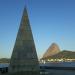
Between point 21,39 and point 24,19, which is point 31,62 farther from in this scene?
point 24,19

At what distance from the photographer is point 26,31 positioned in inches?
1176

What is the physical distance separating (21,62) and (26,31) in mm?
3855

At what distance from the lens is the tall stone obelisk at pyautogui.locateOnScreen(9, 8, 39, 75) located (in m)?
28.5

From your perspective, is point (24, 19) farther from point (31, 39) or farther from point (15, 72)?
point (15, 72)

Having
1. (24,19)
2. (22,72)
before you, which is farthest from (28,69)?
(24,19)

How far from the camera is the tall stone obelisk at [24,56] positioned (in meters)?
28.5

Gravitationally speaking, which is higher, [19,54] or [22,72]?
[19,54]

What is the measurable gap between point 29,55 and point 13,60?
1944 mm

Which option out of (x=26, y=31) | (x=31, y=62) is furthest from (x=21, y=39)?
(x=31, y=62)

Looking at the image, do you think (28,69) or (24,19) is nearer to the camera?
(28,69)

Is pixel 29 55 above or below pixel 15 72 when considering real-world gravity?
above

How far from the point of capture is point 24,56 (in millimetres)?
28672

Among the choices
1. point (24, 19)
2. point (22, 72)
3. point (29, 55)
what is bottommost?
point (22, 72)

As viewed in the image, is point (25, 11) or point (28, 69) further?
point (25, 11)
